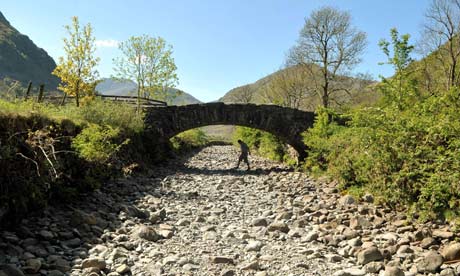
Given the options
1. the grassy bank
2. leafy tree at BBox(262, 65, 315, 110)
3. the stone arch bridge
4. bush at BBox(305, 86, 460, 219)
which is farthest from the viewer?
leafy tree at BBox(262, 65, 315, 110)

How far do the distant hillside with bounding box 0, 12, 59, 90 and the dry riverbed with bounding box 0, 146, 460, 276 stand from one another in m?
A: 85.6

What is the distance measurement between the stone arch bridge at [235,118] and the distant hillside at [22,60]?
252ft

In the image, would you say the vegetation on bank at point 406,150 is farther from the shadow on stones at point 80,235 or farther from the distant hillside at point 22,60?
the distant hillside at point 22,60

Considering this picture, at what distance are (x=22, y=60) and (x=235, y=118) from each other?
93037mm

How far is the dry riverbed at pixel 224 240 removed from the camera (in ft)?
14.3

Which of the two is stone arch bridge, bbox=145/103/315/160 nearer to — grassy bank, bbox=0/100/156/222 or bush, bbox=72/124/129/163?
grassy bank, bbox=0/100/156/222

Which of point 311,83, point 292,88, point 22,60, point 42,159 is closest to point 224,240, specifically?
point 42,159

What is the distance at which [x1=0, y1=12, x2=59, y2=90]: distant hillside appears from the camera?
85000mm

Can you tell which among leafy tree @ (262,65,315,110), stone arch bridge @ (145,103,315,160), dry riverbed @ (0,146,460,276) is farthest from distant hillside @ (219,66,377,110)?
dry riverbed @ (0,146,460,276)

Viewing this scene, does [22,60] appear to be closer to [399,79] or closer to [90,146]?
[90,146]

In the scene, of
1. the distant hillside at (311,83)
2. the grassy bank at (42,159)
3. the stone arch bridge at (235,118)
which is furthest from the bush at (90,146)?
the distant hillside at (311,83)

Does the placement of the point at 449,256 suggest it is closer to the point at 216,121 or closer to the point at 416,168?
the point at 416,168

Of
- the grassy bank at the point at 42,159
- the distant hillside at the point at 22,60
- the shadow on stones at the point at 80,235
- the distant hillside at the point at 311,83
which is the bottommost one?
the shadow on stones at the point at 80,235

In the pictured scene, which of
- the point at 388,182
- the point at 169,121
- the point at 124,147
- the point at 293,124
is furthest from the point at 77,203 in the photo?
the point at 293,124
